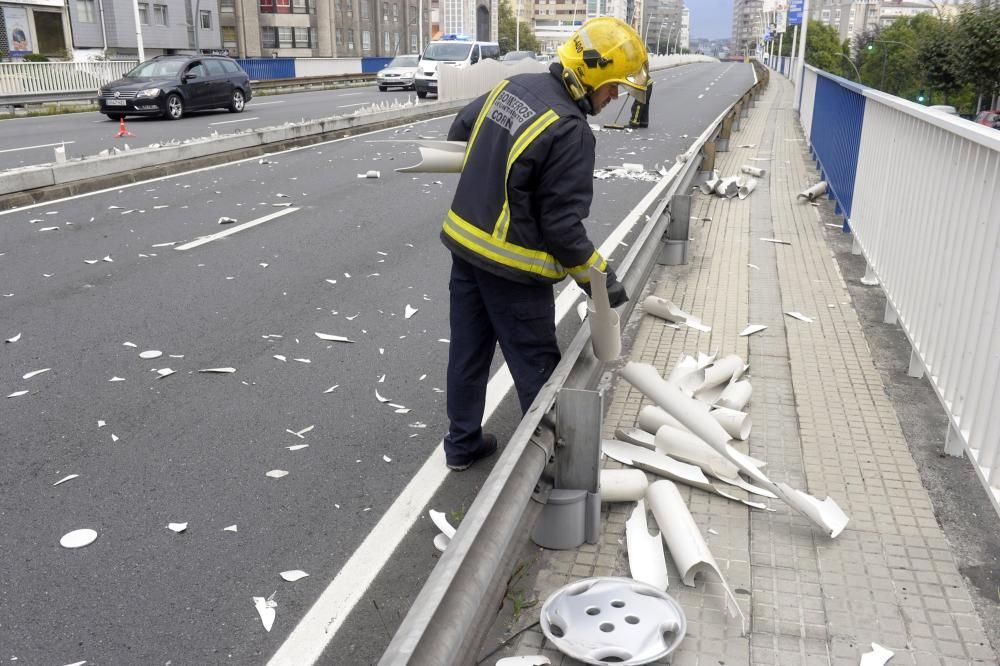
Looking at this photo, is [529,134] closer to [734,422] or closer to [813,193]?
[734,422]

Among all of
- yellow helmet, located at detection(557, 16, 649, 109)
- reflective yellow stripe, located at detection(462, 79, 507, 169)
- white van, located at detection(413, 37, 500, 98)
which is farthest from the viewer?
white van, located at detection(413, 37, 500, 98)

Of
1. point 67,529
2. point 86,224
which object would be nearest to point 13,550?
point 67,529

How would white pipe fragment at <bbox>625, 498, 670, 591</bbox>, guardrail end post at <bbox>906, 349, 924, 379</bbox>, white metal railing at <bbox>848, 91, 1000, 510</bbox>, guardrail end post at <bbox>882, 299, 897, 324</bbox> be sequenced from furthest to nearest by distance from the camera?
guardrail end post at <bbox>882, 299, 897, 324</bbox> < guardrail end post at <bbox>906, 349, 924, 379</bbox> < white metal railing at <bbox>848, 91, 1000, 510</bbox> < white pipe fragment at <bbox>625, 498, 670, 591</bbox>

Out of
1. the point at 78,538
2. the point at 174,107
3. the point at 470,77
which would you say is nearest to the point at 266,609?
the point at 78,538

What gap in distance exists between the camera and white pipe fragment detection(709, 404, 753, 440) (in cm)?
449

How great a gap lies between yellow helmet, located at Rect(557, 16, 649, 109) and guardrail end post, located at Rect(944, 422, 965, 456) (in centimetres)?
219

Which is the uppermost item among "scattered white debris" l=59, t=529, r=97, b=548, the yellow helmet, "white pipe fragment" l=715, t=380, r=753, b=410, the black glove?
the yellow helmet

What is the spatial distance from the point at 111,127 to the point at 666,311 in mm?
19527

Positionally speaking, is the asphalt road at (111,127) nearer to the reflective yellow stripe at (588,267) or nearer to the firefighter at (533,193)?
the firefighter at (533,193)

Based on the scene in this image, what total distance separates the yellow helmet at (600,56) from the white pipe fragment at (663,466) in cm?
162

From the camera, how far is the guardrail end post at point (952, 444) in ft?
14.0

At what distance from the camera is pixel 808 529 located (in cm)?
372

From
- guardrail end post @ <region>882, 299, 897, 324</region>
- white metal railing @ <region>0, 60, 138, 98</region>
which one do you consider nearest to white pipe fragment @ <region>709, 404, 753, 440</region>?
guardrail end post @ <region>882, 299, 897, 324</region>

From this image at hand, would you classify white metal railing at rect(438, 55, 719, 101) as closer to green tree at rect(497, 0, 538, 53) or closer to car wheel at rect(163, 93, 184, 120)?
car wheel at rect(163, 93, 184, 120)
